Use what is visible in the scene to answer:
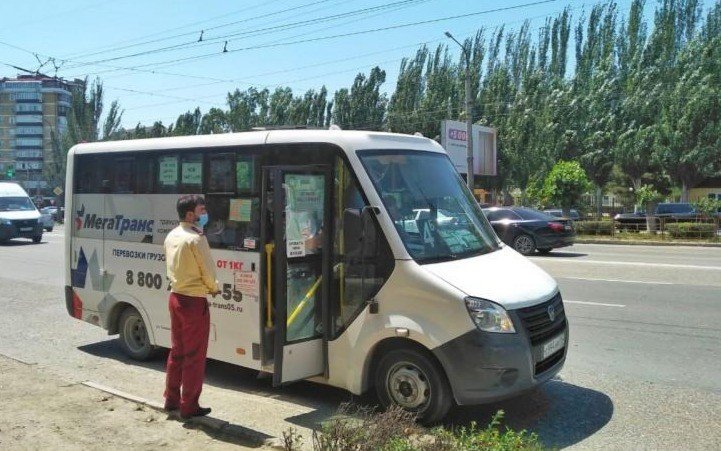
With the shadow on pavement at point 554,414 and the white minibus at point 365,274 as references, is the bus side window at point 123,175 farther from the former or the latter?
the shadow on pavement at point 554,414

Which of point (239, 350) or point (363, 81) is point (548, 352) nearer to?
point (239, 350)

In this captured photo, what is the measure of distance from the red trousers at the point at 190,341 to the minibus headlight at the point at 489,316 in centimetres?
205

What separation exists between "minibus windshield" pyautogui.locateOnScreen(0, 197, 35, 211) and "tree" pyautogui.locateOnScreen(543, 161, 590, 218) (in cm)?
2224

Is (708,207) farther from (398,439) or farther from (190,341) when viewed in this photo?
(398,439)

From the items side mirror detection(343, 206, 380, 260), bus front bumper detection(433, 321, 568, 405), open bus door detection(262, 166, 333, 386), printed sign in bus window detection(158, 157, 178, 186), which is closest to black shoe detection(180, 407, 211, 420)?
open bus door detection(262, 166, 333, 386)

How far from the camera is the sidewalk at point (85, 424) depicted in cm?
459

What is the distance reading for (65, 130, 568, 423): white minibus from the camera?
473cm

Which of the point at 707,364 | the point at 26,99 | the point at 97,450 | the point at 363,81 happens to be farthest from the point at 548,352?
the point at 26,99

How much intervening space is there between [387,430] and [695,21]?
183 feet

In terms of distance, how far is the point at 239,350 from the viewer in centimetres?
585

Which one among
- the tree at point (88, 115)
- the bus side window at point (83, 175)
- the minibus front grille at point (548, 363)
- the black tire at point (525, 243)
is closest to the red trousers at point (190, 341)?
the minibus front grille at point (548, 363)

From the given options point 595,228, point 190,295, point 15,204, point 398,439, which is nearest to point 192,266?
point 190,295

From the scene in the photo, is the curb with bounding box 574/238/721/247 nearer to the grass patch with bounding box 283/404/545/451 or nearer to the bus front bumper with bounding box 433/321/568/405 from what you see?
the bus front bumper with bounding box 433/321/568/405

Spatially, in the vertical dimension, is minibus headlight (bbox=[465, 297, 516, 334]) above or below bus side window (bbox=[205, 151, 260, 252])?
below
